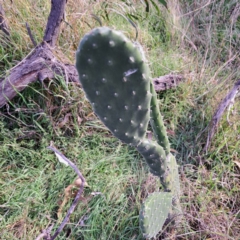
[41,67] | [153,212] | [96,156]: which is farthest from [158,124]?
[41,67]

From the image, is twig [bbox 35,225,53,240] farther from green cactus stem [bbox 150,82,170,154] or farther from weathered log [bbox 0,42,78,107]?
weathered log [bbox 0,42,78,107]

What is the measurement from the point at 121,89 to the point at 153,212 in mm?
502

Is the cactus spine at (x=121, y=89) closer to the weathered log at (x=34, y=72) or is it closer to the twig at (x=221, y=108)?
the twig at (x=221, y=108)

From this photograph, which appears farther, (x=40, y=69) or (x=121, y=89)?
(x=40, y=69)

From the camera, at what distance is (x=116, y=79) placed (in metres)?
0.74

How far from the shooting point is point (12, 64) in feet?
5.98

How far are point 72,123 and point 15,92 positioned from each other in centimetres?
36

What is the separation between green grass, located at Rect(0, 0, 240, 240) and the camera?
1.40 metres

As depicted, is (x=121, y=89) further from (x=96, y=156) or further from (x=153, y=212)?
(x=96, y=156)

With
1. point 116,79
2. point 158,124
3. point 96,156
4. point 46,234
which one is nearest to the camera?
point 116,79

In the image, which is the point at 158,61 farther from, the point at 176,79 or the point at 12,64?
the point at 12,64

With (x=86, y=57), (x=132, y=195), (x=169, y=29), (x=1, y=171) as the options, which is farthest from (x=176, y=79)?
(x=86, y=57)

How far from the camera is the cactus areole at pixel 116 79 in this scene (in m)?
0.66

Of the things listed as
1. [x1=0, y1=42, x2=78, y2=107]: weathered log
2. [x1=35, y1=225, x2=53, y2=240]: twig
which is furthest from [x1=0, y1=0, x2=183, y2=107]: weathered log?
[x1=35, y1=225, x2=53, y2=240]: twig
